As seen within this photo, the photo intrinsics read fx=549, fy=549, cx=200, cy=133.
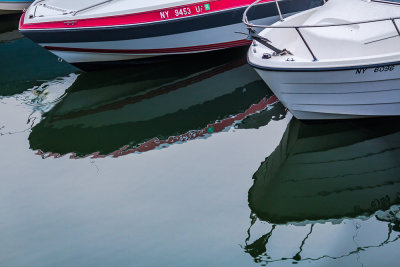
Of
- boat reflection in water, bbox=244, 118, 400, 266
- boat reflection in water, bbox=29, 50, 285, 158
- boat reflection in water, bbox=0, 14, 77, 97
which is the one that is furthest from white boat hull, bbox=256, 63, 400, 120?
boat reflection in water, bbox=0, 14, 77, 97

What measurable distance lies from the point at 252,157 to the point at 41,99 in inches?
150

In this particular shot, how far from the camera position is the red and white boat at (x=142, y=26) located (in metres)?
8.03

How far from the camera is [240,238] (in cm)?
506

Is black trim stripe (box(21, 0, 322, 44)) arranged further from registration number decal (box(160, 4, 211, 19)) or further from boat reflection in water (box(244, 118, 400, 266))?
boat reflection in water (box(244, 118, 400, 266))

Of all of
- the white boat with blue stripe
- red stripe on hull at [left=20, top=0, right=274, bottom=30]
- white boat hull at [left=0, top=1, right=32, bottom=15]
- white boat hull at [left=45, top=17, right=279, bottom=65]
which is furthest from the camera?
white boat hull at [left=0, top=1, right=32, bottom=15]

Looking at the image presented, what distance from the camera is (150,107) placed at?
25.6 feet

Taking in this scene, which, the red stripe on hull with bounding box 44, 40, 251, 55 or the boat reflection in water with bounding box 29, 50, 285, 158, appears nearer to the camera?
the boat reflection in water with bounding box 29, 50, 285, 158

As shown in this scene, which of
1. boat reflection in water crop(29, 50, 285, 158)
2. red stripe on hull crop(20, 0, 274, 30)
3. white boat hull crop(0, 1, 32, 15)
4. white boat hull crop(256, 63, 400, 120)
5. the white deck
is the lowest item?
boat reflection in water crop(29, 50, 285, 158)

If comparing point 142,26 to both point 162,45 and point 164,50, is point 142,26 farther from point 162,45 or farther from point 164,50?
point 164,50

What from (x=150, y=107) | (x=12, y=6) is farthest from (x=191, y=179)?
(x=12, y=6)

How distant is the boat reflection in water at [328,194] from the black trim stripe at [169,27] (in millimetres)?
2158

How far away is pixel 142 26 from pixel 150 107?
48.7 inches

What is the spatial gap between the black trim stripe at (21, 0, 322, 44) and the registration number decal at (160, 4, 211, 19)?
2.9 inches

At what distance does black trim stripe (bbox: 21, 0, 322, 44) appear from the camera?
8078mm
